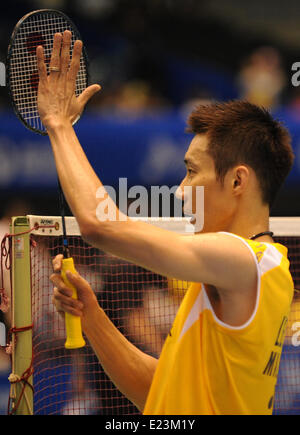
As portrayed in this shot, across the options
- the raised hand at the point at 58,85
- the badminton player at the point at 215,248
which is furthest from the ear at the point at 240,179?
the raised hand at the point at 58,85

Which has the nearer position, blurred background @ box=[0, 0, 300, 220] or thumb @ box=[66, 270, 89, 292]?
thumb @ box=[66, 270, 89, 292]

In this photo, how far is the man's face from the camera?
5.95 ft

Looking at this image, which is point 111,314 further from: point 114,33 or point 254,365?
point 114,33

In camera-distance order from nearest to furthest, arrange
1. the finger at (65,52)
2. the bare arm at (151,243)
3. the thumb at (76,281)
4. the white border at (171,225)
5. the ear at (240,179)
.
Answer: the bare arm at (151,243)
the finger at (65,52)
the ear at (240,179)
the thumb at (76,281)
the white border at (171,225)

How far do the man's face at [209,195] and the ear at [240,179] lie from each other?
18 millimetres

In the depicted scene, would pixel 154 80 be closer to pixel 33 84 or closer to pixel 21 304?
pixel 21 304

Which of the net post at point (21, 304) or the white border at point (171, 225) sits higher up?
the white border at point (171, 225)

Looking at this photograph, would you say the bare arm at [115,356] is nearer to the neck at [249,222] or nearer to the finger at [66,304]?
the finger at [66,304]

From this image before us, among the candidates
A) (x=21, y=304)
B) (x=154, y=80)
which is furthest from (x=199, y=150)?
(x=154, y=80)

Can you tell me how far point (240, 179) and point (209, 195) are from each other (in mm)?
97

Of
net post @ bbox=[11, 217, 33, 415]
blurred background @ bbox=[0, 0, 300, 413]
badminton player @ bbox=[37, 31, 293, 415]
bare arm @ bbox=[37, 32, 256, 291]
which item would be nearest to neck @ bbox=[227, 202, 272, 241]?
badminton player @ bbox=[37, 31, 293, 415]

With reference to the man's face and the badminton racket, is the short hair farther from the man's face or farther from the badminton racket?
the badminton racket

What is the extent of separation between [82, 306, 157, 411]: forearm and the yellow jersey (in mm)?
300

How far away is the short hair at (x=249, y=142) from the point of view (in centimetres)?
180
